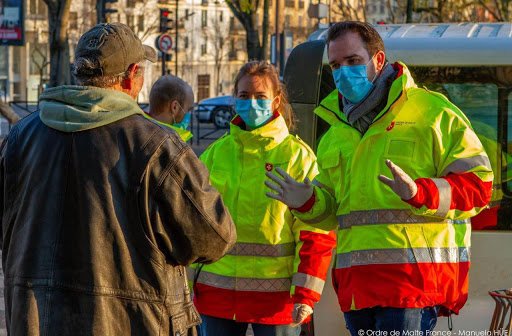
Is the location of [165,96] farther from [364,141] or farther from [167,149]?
[167,149]

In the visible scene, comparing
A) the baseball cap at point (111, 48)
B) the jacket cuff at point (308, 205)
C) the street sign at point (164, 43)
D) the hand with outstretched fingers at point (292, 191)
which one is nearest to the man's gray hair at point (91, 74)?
the baseball cap at point (111, 48)

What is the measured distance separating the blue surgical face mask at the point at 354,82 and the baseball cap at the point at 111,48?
3.35 feet

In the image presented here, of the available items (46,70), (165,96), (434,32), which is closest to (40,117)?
(165,96)

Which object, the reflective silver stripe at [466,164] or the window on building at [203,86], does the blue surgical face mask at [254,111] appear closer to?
the reflective silver stripe at [466,164]

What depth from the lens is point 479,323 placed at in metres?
5.43

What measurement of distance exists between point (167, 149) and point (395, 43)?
9.62 ft

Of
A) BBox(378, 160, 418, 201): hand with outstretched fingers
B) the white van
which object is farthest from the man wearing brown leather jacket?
the white van

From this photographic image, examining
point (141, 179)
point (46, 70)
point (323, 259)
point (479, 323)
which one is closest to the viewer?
point (141, 179)

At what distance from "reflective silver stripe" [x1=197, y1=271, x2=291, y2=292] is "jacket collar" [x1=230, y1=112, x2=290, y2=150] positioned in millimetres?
611

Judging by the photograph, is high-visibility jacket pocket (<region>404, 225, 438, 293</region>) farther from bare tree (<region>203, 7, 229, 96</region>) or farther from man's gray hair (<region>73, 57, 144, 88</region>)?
bare tree (<region>203, 7, 229, 96</region>)

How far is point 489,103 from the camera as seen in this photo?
18.4 feet

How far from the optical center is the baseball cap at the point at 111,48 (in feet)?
10.3

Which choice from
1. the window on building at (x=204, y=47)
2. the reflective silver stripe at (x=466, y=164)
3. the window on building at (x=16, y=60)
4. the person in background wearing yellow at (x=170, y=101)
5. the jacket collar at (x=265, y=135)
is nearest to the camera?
the reflective silver stripe at (x=466, y=164)

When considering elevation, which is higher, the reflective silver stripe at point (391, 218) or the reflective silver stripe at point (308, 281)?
the reflective silver stripe at point (391, 218)
